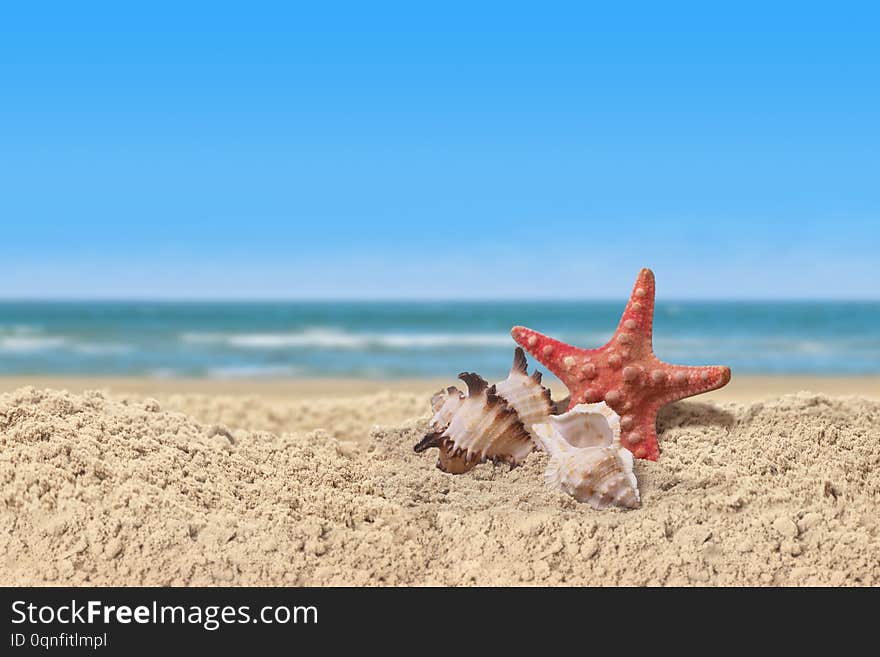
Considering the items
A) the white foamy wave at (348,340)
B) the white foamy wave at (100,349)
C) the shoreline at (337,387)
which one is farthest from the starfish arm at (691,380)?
the white foamy wave at (100,349)

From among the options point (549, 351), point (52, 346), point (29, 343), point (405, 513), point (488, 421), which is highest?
point (29, 343)

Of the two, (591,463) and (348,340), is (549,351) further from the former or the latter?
(348,340)

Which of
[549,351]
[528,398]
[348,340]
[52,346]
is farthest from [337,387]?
[52,346]

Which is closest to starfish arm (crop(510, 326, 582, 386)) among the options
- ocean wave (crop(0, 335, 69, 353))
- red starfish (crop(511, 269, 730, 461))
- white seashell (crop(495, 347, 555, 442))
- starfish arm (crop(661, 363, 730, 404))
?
red starfish (crop(511, 269, 730, 461))
